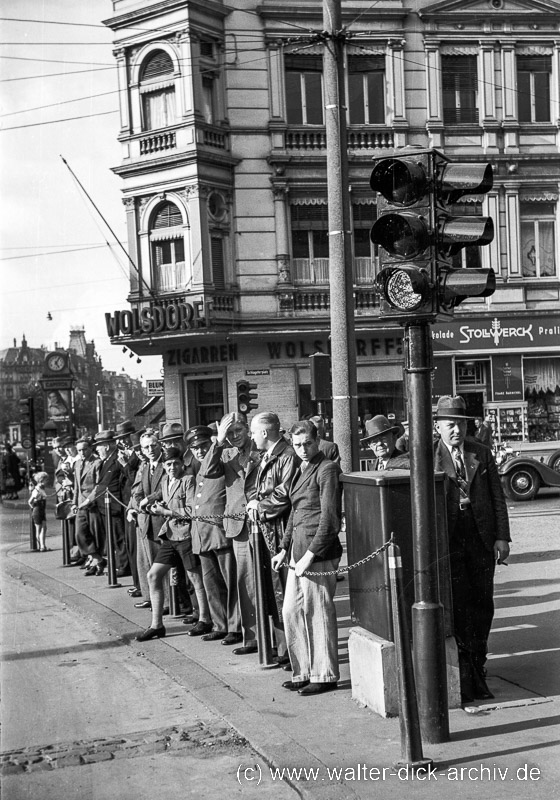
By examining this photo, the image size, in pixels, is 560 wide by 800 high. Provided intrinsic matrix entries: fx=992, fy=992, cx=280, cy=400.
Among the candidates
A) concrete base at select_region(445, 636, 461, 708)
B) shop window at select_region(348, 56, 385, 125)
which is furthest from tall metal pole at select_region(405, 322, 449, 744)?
shop window at select_region(348, 56, 385, 125)

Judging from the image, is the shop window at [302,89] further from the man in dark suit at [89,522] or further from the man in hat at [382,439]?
the man in hat at [382,439]

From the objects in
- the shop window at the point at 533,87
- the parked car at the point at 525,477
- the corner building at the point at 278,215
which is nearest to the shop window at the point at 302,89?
the corner building at the point at 278,215

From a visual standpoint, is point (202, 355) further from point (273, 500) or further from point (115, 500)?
point (273, 500)

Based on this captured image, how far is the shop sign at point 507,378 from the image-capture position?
24.3m

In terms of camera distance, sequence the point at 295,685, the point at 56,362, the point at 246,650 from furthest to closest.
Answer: the point at 56,362, the point at 246,650, the point at 295,685

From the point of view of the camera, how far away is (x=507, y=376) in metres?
24.5

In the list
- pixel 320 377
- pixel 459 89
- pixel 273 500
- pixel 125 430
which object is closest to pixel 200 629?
pixel 273 500

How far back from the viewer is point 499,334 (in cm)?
2409

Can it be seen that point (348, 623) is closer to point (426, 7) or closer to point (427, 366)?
point (427, 366)

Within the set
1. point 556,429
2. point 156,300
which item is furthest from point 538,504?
point 156,300

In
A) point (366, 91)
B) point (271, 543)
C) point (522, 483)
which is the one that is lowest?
point (522, 483)

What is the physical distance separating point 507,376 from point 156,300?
29.3 feet

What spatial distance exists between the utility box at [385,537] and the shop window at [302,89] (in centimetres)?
2002

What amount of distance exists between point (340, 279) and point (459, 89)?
13485mm
